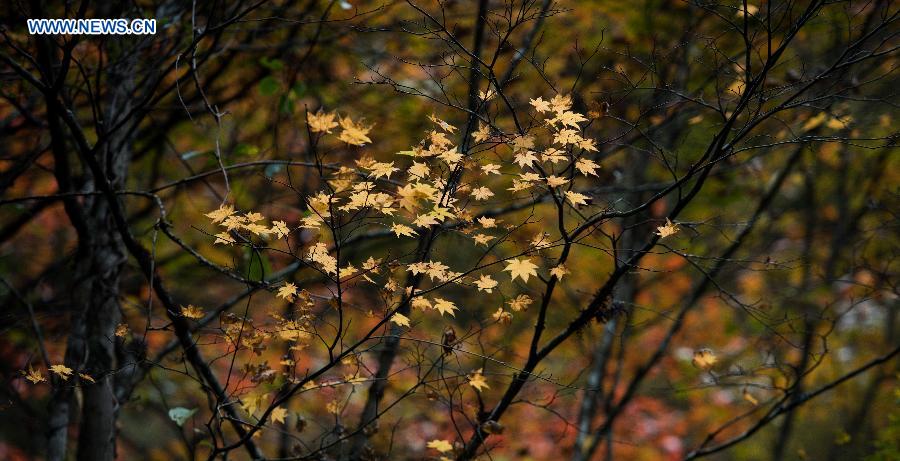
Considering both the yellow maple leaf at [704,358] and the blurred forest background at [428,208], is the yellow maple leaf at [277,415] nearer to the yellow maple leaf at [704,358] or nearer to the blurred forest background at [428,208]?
the blurred forest background at [428,208]

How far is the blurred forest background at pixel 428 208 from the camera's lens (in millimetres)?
2449

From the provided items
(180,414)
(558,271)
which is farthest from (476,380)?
(180,414)

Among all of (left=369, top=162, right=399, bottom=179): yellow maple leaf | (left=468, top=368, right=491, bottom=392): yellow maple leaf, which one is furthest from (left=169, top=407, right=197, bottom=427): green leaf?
(left=369, top=162, right=399, bottom=179): yellow maple leaf

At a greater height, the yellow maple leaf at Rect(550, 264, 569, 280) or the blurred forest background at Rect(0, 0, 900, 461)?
the blurred forest background at Rect(0, 0, 900, 461)

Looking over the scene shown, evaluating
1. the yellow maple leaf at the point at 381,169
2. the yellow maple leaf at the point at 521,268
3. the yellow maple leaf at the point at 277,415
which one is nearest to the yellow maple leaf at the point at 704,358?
the yellow maple leaf at the point at 521,268

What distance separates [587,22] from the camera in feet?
17.9

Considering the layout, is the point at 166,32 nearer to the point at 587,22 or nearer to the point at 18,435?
the point at 587,22

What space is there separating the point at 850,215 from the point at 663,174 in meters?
2.59

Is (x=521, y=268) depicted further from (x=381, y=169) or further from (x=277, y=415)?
(x=277, y=415)

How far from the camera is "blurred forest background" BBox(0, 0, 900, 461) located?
2449 mm

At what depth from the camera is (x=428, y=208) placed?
9.37 ft

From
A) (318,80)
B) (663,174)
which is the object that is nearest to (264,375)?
(318,80)

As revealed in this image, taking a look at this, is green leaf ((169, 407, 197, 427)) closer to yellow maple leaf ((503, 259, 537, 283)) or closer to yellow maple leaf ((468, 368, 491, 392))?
yellow maple leaf ((468, 368, 491, 392))

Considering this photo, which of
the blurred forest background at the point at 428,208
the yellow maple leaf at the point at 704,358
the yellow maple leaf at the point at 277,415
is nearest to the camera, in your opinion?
the blurred forest background at the point at 428,208
